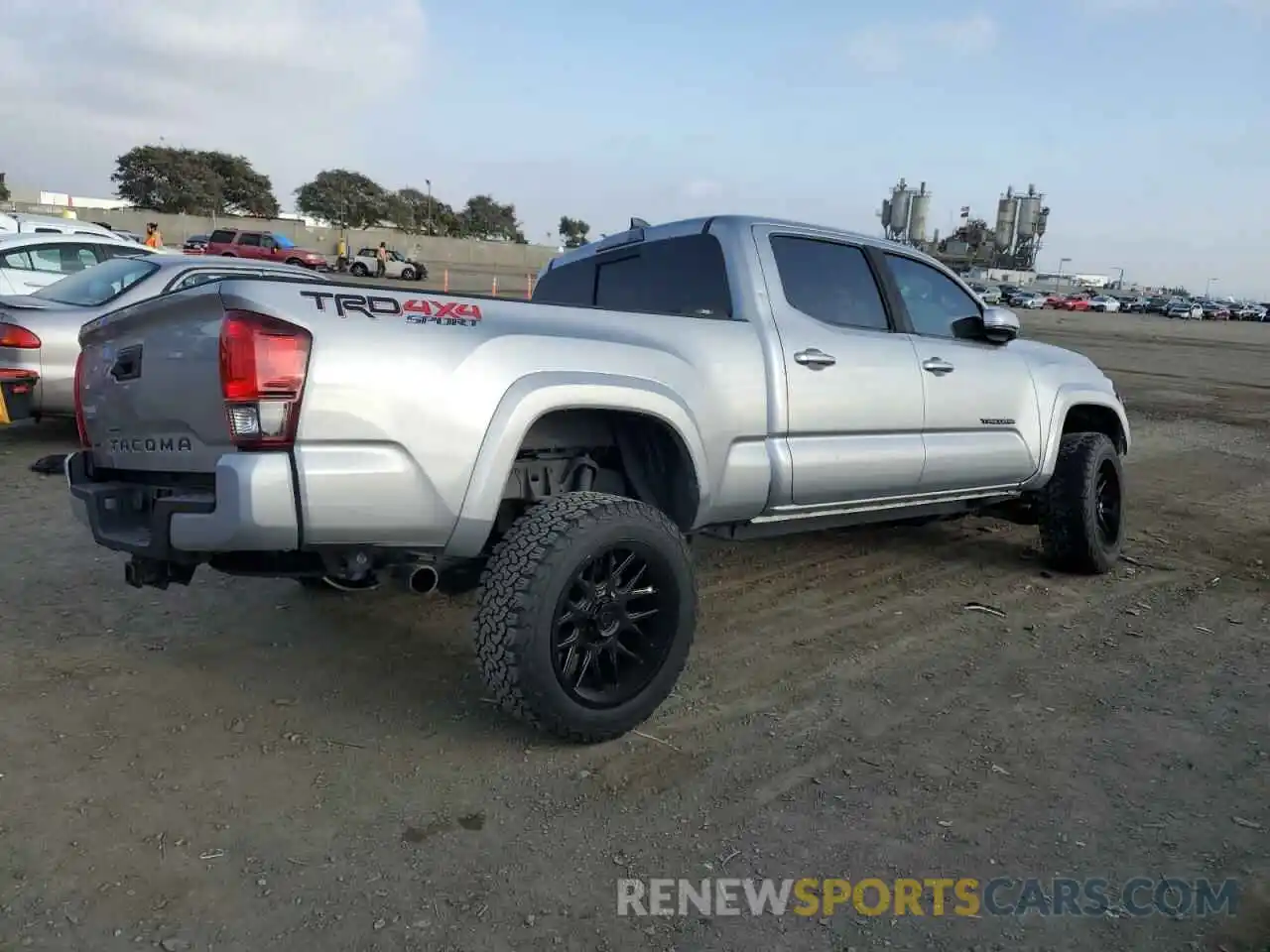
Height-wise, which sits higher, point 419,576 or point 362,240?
point 362,240

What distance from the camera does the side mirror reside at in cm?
495

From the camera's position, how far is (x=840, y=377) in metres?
4.18

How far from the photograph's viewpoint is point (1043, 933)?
2426 mm

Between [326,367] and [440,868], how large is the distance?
140 cm

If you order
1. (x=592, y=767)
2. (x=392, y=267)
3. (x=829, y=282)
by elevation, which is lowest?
(x=592, y=767)

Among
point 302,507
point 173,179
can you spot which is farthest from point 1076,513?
point 173,179

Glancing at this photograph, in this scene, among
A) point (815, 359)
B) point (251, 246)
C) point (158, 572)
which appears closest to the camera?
point (158, 572)

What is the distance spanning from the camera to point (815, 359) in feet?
13.4

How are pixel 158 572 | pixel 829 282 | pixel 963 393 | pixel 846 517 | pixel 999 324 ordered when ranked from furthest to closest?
pixel 999 324 → pixel 963 393 → pixel 846 517 → pixel 829 282 → pixel 158 572

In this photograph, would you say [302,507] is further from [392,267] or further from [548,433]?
[392,267]

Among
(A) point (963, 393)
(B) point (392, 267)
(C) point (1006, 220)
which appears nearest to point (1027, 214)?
(C) point (1006, 220)

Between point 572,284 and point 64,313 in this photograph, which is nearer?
point 572,284

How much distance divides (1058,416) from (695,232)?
249 centimetres

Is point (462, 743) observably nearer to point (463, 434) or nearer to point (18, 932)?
point (463, 434)
